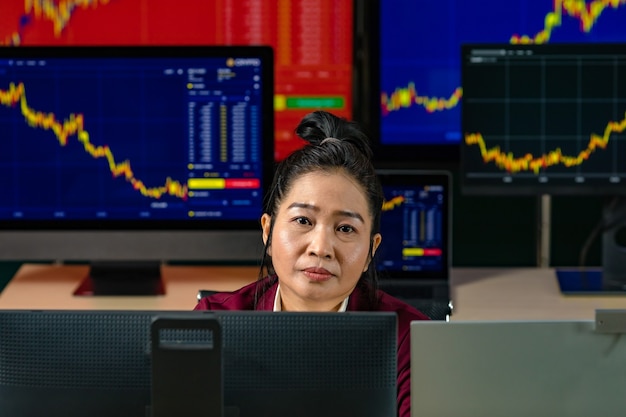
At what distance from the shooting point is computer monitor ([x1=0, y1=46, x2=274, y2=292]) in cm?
271

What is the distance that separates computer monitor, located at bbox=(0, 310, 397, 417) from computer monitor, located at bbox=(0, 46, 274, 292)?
4.88 feet

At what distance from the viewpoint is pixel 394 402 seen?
1264 millimetres

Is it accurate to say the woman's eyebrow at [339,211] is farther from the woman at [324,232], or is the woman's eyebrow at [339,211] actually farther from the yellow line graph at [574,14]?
the yellow line graph at [574,14]

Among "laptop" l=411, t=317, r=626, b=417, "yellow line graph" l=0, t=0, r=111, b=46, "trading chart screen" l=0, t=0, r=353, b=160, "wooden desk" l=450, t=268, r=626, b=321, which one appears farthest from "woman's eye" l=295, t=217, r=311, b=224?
"yellow line graph" l=0, t=0, r=111, b=46

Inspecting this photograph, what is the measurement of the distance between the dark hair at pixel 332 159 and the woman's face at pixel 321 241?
0.08ft

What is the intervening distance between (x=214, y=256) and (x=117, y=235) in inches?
9.3

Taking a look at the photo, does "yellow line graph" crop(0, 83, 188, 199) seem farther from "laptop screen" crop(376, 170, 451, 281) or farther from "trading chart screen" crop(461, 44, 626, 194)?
"trading chart screen" crop(461, 44, 626, 194)

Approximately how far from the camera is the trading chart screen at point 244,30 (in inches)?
118

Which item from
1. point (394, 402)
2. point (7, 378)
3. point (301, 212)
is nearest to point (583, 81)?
point (301, 212)

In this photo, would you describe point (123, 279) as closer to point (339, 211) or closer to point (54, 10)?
point (54, 10)

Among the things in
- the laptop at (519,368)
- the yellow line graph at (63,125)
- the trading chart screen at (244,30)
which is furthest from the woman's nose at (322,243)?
the trading chart screen at (244,30)

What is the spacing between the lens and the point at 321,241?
5.74 feet

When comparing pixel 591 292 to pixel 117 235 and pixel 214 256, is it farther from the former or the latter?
pixel 117 235

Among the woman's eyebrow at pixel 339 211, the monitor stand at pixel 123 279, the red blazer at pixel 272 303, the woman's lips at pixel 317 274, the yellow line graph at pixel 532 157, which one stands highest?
the yellow line graph at pixel 532 157
